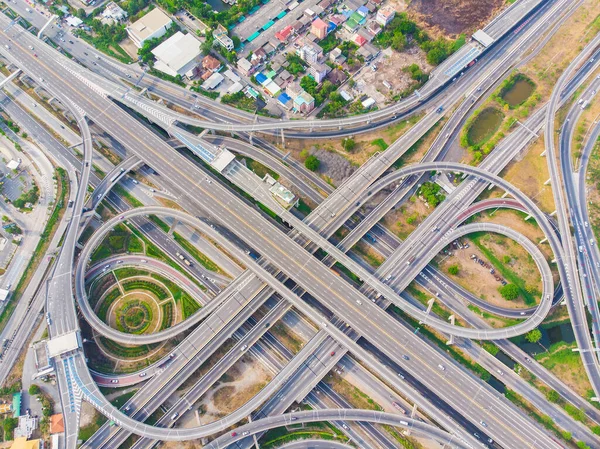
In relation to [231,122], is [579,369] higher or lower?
higher

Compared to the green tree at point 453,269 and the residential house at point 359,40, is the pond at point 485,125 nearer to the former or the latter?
the green tree at point 453,269

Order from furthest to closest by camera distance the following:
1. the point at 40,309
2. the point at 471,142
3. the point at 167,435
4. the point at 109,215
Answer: the point at 471,142
the point at 109,215
the point at 40,309
the point at 167,435

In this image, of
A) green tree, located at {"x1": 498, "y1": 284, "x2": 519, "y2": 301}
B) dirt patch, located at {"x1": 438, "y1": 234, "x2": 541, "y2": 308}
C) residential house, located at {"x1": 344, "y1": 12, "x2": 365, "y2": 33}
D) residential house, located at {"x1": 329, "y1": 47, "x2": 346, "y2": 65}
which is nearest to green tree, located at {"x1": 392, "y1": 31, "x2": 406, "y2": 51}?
residential house, located at {"x1": 344, "y1": 12, "x2": 365, "y2": 33}

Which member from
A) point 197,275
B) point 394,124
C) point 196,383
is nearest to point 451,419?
point 196,383

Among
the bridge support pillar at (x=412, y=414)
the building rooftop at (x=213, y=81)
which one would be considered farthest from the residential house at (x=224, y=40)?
the bridge support pillar at (x=412, y=414)

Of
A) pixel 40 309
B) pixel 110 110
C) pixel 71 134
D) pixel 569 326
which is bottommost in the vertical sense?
pixel 40 309

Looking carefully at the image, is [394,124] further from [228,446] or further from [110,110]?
[228,446]
